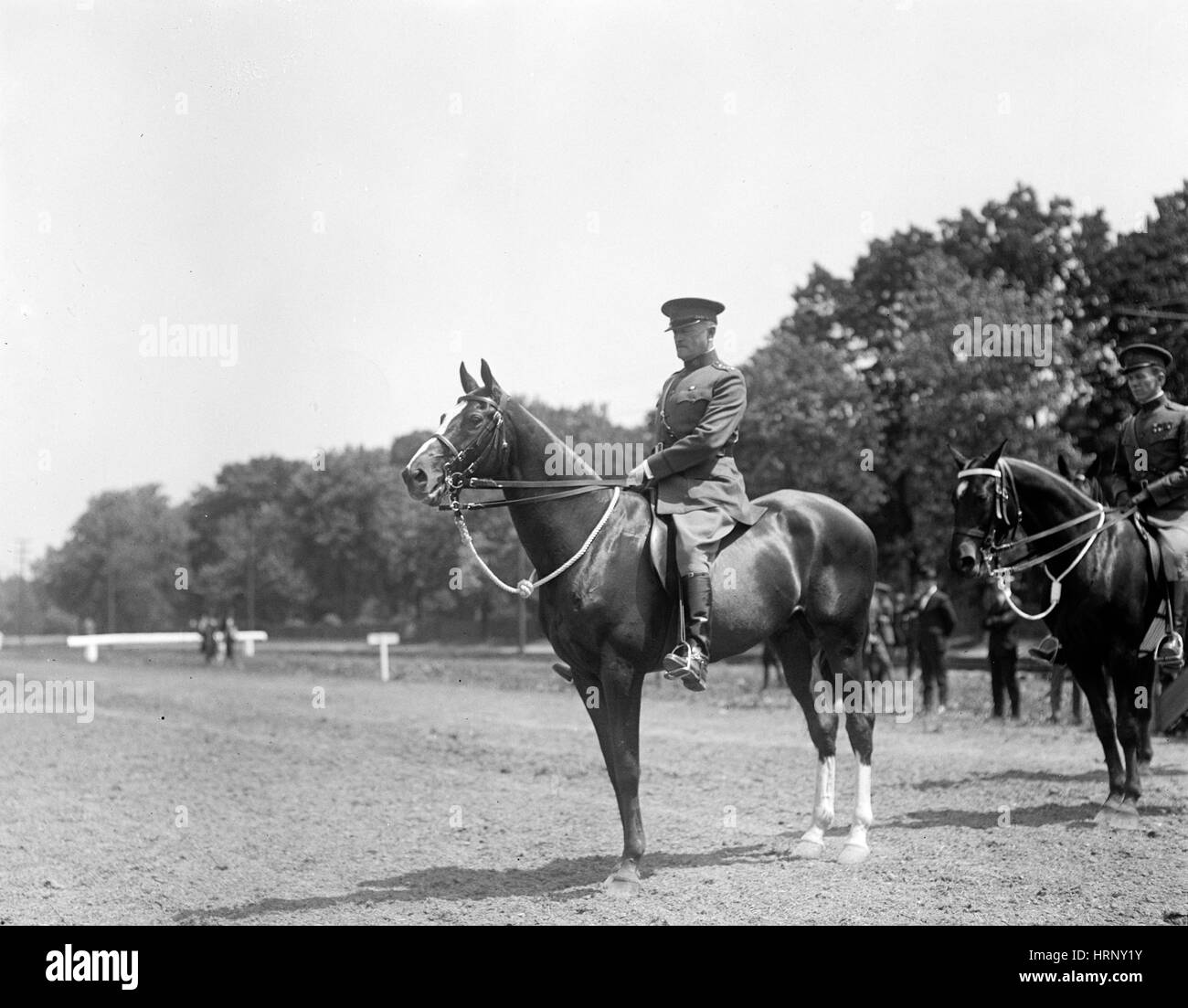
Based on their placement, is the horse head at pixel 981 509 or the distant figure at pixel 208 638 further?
the distant figure at pixel 208 638

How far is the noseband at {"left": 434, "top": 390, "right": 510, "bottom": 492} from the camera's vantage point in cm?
747

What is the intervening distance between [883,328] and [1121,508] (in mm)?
39239

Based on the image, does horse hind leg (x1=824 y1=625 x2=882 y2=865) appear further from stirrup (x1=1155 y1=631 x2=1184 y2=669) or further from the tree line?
the tree line

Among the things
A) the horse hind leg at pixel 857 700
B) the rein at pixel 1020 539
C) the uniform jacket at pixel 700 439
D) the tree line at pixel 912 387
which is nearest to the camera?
the uniform jacket at pixel 700 439

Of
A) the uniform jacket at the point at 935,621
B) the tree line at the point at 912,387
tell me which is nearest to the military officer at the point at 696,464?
the uniform jacket at the point at 935,621

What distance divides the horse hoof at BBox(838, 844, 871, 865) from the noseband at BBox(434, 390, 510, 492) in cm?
361

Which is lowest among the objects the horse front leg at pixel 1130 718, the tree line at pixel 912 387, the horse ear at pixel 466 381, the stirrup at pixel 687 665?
the horse front leg at pixel 1130 718

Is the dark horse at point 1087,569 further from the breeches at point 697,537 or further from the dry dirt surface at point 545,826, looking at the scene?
the breeches at point 697,537

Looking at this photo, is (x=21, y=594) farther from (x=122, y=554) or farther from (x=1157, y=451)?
(x=1157, y=451)

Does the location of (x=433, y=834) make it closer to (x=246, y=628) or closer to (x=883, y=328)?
(x=883, y=328)

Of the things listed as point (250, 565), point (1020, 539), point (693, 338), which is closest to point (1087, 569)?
point (1020, 539)

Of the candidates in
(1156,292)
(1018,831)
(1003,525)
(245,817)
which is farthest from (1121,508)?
(1156,292)

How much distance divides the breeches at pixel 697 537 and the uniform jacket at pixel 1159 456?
449 centimetres

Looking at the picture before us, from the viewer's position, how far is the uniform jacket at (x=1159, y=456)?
10.2 meters
